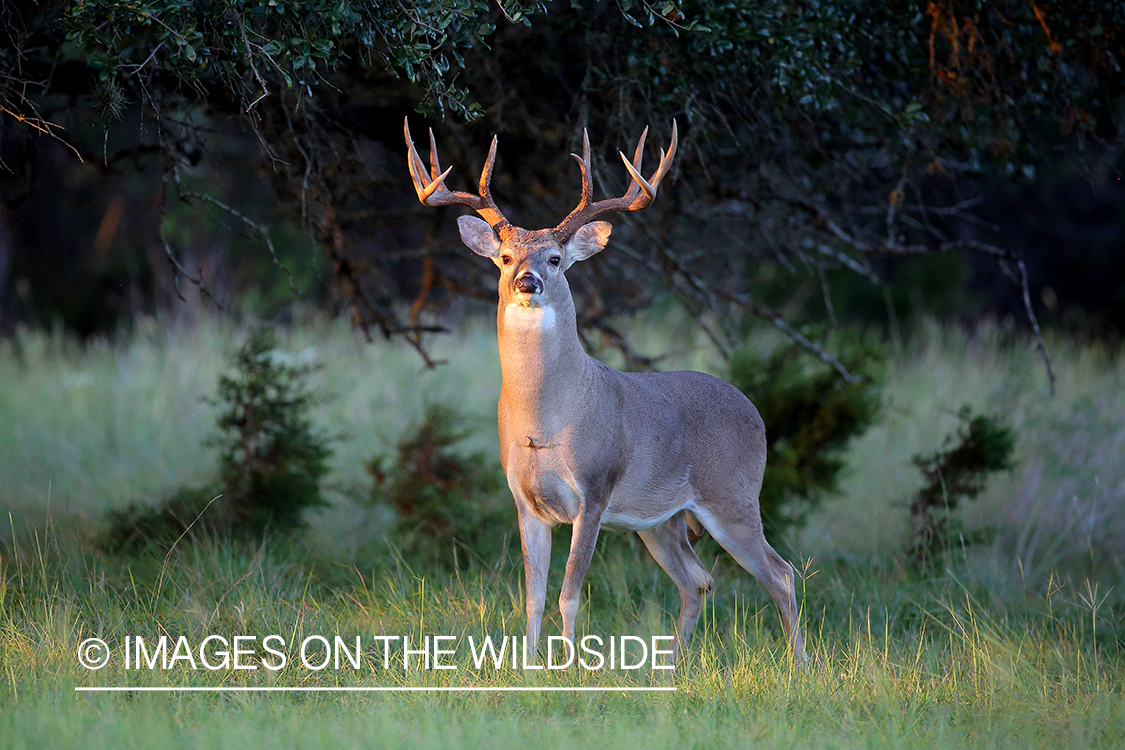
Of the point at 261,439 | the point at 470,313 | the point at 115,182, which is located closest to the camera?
the point at 261,439

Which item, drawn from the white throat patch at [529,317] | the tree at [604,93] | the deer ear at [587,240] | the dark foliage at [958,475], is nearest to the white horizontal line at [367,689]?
the white throat patch at [529,317]

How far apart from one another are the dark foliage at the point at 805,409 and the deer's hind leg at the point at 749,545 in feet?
6.91

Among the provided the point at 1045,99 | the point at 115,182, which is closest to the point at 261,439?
the point at 1045,99

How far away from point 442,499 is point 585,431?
3111 mm

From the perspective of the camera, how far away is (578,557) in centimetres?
498

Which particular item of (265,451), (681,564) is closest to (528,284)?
(681,564)

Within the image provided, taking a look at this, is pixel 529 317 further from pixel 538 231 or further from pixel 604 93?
pixel 604 93

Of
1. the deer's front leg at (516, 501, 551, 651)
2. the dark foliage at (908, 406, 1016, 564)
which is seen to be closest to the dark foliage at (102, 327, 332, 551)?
the deer's front leg at (516, 501, 551, 651)

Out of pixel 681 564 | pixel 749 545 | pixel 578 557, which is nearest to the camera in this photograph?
pixel 578 557

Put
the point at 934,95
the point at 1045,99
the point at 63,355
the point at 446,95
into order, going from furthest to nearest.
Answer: the point at 63,355, the point at 1045,99, the point at 934,95, the point at 446,95

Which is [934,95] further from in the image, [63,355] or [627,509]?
[63,355]

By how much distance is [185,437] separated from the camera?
11.6m

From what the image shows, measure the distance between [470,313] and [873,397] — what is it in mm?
10721

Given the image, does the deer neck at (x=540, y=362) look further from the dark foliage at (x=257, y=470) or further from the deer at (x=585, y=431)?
the dark foliage at (x=257, y=470)
